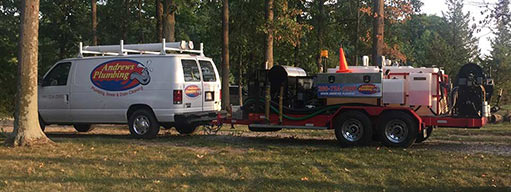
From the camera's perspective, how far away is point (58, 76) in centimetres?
1284

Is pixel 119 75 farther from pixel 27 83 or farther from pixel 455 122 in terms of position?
pixel 455 122

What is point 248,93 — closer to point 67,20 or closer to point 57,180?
point 57,180

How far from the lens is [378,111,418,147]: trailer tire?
988 centimetres

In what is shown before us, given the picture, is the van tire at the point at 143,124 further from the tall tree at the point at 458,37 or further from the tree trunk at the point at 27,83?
the tall tree at the point at 458,37

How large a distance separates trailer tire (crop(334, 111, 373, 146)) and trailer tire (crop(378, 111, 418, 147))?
27 cm

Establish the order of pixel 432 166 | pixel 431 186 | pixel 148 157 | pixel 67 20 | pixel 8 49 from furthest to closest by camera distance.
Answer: pixel 67 20 → pixel 8 49 → pixel 148 157 → pixel 432 166 → pixel 431 186

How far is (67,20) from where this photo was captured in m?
38.3

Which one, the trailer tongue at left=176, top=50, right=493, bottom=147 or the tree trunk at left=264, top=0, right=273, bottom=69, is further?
the tree trunk at left=264, top=0, right=273, bottom=69

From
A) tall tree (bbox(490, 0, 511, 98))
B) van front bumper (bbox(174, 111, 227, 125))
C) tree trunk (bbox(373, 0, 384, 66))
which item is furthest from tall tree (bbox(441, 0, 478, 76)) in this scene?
van front bumper (bbox(174, 111, 227, 125))

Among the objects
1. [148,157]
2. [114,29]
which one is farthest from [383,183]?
[114,29]

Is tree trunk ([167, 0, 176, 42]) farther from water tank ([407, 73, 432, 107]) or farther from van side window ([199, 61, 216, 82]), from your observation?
water tank ([407, 73, 432, 107])

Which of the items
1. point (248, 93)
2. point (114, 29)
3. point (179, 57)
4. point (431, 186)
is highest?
point (114, 29)

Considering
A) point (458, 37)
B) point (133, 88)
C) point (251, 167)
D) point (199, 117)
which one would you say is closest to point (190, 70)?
point (199, 117)

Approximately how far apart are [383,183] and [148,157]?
416cm
